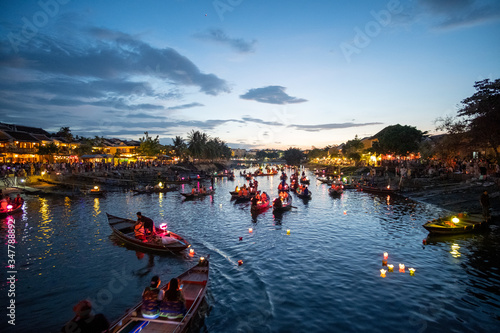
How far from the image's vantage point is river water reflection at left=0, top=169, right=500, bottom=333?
1028 cm

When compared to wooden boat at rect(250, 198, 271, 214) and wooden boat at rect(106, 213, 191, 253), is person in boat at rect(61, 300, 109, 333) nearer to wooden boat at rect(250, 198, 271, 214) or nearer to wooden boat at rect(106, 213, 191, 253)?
wooden boat at rect(106, 213, 191, 253)

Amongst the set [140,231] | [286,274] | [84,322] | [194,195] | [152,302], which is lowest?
[286,274]

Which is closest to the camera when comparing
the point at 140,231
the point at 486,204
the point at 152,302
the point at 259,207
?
the point at 152,302

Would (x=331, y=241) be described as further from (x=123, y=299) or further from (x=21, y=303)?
(x=21, y=303)

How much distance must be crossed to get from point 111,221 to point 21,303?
32.1 feet

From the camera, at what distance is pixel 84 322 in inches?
259

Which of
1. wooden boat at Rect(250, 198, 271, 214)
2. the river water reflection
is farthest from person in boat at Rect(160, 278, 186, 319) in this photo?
wooden boat at Rect(250, 198, 271, 214)

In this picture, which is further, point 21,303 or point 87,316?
point 21,303

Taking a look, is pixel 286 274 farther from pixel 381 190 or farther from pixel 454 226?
pixel 381 190

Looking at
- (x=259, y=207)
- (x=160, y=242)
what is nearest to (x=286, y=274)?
(x=160, y=242)

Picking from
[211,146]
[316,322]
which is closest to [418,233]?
[316,322]

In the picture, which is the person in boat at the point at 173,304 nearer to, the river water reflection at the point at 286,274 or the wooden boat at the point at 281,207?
the river water reflection at the point at 286,274

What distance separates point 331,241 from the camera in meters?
19.6

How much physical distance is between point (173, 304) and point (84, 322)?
8.84 ft
